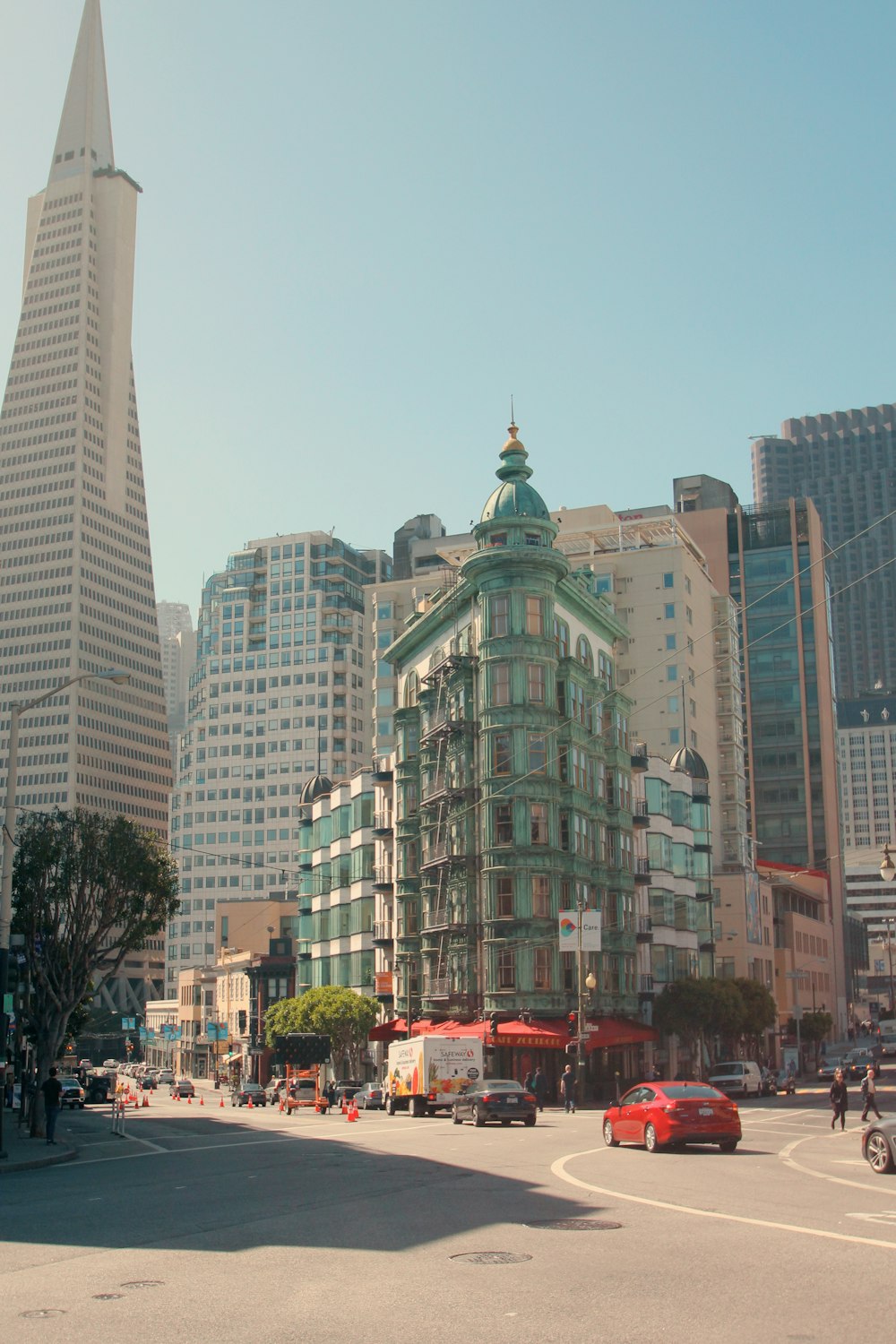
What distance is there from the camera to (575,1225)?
15.8m

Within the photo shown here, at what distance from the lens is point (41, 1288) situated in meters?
12.5

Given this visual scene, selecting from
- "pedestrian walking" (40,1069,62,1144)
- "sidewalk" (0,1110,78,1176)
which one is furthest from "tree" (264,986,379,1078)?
Answer: "pedestrian walking" (40,1069,62,1144)

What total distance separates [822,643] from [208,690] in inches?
3258

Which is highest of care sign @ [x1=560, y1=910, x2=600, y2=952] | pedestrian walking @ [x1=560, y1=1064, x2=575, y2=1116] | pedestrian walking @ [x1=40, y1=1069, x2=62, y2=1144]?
care sign @ [x1=560, y1=910, x2=600, y2=952]

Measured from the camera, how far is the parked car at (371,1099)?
190 ft

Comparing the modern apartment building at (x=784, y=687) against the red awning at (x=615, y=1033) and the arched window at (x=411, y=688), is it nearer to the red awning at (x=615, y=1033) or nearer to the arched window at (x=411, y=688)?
the arched window at (x=411, y=688)

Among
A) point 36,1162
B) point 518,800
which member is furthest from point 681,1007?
point 36,1162

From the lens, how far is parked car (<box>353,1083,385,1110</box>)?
2282 inches

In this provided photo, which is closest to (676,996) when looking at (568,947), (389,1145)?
(568,947)

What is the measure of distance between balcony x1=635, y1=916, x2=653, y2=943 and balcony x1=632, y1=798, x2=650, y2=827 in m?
5.18

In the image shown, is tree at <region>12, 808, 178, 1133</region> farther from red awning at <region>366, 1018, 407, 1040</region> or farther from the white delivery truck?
red awning at <region>366, 1018, 407, 1040</region>

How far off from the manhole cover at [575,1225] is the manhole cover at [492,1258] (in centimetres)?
182

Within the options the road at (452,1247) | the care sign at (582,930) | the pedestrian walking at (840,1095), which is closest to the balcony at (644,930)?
the care sign at (582,930)

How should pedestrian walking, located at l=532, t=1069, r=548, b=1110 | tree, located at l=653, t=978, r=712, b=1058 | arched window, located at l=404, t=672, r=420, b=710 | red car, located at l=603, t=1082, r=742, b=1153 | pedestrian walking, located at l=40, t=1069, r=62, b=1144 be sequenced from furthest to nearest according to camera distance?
1. arched window, located at l=404, t=672, r=420, b=710
2. tree, located at l=653, t=978, r=712, b=1058
3. pedestrian walking, located at l=532, t=1069, r=548, b=1110
4. pedestrian walking, located at l=40, t=1069, r=62, b=1144
5. red car, located at l=603, t=1082, r=742, b=1153
